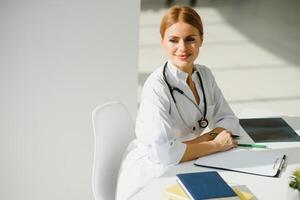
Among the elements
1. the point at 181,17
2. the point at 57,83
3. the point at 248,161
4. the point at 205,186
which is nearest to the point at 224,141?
the point at 248,161

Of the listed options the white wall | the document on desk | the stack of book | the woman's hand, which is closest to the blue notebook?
the stack of book

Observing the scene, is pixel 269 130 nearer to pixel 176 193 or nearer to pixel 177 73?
pixel 177 73

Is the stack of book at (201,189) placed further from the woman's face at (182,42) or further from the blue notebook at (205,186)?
the woman's face at (182,42)

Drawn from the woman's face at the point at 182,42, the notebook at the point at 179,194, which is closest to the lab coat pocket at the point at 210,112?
the woman's face at the point at 182,42

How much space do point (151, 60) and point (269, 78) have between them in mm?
1269

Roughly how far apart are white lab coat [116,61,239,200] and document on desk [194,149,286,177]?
14 cm

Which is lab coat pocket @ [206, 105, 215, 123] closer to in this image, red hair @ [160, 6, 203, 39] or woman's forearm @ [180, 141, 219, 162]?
woman's forearm @ [180, 141, 219, 162]

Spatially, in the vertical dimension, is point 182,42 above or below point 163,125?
above

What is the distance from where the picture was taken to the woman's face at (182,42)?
6.77ft

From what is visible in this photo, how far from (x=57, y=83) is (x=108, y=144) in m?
0.67

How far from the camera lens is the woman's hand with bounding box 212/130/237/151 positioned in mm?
2160

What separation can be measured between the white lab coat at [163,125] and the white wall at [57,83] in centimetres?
66

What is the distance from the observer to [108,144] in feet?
7.43

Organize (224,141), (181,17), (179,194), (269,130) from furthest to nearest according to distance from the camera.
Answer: (269,130), (224,141), (181,17), (179,194)
